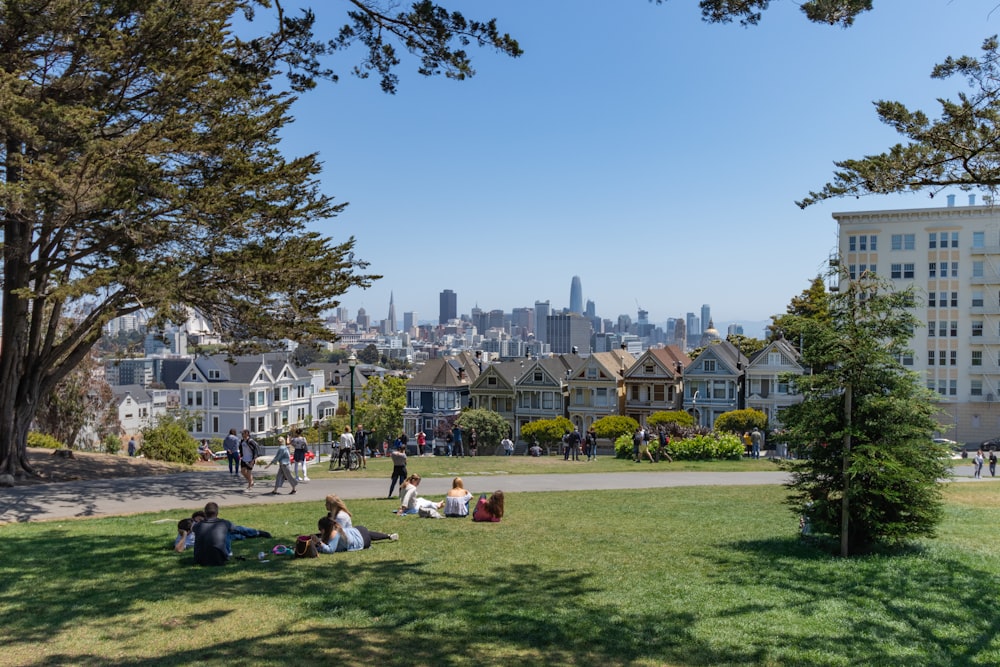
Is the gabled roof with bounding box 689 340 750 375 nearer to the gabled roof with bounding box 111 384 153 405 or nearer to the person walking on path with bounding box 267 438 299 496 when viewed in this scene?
the person walking on path with bounding box 267 438 299 496

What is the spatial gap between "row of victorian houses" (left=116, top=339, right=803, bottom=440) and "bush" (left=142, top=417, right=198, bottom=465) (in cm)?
2212

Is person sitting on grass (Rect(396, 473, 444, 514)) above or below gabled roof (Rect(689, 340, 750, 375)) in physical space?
below

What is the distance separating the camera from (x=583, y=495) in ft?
66.4

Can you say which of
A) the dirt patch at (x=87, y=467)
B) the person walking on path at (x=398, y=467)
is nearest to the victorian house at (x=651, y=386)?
the dirt patch at (x=87, y=467)

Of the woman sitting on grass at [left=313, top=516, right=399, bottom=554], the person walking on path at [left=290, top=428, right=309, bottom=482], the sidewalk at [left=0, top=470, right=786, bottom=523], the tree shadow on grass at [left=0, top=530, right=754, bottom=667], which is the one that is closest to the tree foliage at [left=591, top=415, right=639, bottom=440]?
the sidewalk at [left=0, top=470, right=786, bottom=523]

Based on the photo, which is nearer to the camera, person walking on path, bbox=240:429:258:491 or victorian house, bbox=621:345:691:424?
person walking on path, bbox=240:429:258:491

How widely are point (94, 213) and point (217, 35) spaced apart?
5.67 m

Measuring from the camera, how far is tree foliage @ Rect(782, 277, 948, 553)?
11539 millimetres

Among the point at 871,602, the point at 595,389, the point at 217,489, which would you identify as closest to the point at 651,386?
the point at 595,389

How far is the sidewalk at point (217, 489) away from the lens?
674 inches

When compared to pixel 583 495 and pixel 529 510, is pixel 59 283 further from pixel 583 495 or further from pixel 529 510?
pixel 583 495

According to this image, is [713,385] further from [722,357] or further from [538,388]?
[538,388]

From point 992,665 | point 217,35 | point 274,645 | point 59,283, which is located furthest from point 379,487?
point 992,665

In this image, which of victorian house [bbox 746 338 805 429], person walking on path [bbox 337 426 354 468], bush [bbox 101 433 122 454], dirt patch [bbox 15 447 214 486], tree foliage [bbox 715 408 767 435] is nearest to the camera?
dirt patch [bbox 15 447 214 486]
